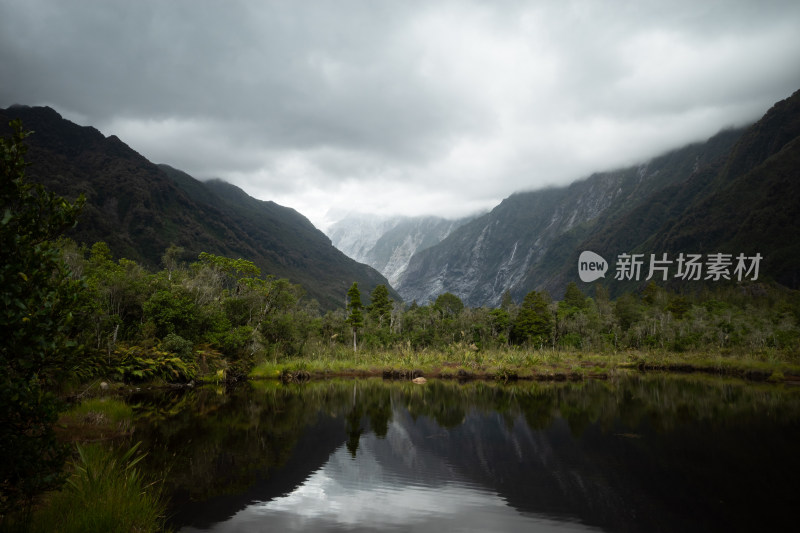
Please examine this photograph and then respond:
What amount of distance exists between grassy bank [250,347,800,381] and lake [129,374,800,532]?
49.9ft

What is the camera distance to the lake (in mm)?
11289

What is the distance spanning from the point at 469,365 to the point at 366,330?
2091 cm

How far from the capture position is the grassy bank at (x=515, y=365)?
45.1 metres

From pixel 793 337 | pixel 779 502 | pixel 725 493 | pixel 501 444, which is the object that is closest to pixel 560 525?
pixel 725 493

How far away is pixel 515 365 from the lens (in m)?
47.8

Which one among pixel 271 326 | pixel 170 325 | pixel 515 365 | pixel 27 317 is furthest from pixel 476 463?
pixel 271 326

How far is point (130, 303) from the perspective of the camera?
121 feet

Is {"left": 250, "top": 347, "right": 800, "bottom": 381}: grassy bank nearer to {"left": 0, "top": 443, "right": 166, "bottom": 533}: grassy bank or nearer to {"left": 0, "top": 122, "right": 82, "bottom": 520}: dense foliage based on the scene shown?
{"left": 0, "top": 443, "right": 166, "bottom": 533}: grassy bank

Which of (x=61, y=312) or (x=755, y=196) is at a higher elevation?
(x=755, y=196)

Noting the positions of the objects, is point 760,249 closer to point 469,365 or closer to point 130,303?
point 469,365

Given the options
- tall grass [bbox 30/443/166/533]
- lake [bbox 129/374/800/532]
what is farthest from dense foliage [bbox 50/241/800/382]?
lake [bbox 129/374/800/532]

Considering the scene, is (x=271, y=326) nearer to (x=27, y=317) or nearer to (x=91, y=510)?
(x=91, y=510)

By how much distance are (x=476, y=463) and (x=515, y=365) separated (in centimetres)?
3307

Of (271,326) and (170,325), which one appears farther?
(271,326)
